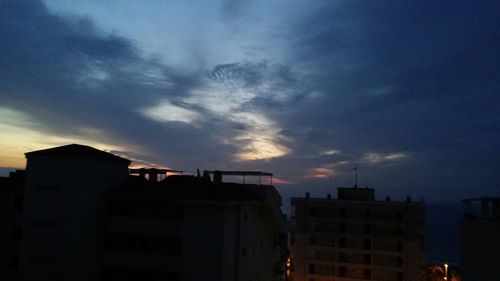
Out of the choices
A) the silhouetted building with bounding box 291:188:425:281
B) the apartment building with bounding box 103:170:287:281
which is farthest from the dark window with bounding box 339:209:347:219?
the apartment building with bounding box 103:170:287:281

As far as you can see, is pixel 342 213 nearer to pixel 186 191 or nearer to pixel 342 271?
pixel 342 271

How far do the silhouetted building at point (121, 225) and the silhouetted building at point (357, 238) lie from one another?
3782cm

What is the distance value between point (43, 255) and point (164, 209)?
28.9ft

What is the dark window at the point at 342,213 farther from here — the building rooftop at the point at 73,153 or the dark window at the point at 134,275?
the building rooftop at the point at 73,153

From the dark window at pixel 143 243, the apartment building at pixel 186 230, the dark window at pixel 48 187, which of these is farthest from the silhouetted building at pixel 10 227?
the dark window at pixel 143 243

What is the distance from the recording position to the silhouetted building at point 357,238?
60.9 meters

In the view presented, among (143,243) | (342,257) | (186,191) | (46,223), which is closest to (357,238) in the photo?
(342,257)

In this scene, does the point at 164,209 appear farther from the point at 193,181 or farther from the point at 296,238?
the point at 296,238

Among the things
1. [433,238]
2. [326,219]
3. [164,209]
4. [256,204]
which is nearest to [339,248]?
[326,219]

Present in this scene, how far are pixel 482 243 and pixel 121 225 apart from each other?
2266 centimetres

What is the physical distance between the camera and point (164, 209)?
27.7 m

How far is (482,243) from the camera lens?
18922mm

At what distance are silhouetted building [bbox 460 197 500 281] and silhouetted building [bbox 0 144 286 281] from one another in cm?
1311

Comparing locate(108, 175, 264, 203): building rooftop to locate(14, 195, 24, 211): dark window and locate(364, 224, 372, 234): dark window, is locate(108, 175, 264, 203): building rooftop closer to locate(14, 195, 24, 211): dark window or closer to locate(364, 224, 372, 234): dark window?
locate(14, 195, 24, 211): dark window
